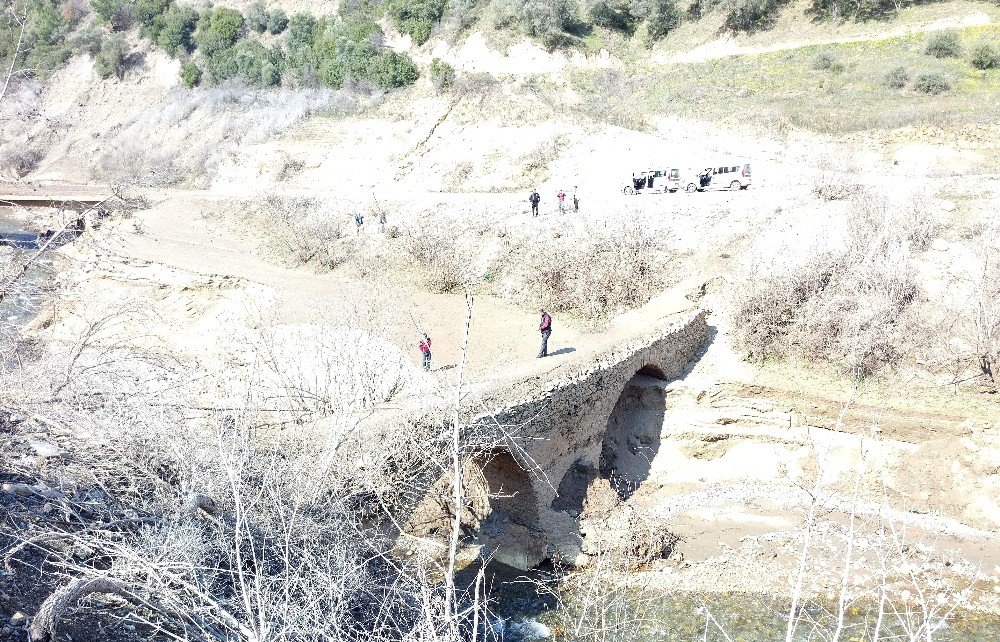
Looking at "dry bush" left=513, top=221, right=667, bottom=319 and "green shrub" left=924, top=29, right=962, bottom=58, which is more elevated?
"green shrub" left=924, top=29, right=962, bottom=58

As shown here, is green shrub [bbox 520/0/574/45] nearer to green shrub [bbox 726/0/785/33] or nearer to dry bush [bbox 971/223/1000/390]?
green shrub [bbox 726/0/785/33]

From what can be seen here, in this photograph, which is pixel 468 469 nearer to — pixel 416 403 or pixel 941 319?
pixel 416 403

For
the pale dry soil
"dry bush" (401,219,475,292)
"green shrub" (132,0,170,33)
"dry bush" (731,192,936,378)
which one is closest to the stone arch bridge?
the pale dry soil

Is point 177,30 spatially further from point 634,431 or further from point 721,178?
point 634,431

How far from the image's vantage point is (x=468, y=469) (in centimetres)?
1306

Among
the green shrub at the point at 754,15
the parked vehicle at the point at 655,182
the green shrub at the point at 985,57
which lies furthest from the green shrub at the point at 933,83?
the parked vehicle at the point at 655,182

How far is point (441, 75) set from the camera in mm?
38812

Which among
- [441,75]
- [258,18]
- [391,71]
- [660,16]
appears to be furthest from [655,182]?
[258,18]

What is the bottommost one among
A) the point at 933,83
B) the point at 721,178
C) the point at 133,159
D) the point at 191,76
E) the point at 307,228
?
the point at 133,159

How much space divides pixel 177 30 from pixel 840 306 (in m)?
49.1

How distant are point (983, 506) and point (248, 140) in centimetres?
3601

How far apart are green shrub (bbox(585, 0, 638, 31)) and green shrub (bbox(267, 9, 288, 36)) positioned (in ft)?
67.8

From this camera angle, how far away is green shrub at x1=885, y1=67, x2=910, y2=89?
104ft

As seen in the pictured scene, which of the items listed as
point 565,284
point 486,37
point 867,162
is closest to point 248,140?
point 486,37
